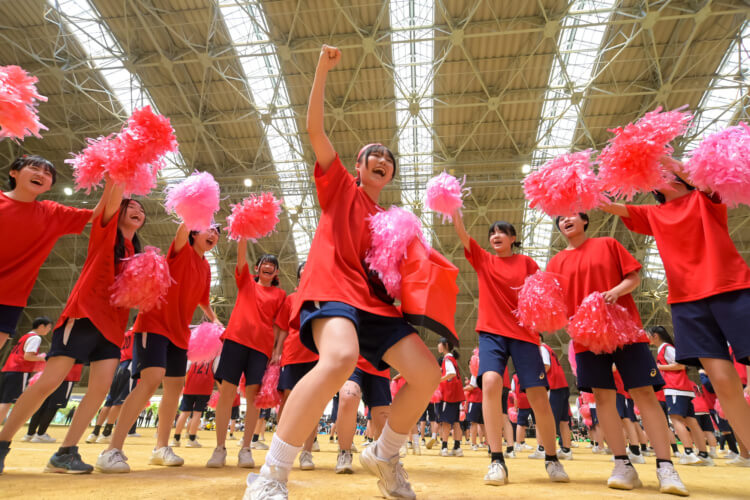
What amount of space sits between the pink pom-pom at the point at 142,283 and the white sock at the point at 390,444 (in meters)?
1.90

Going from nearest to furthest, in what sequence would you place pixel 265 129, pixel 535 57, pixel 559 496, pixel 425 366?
pixel 425 366 < pixel 559 496 < pixel 535 57 < pixel 265 129

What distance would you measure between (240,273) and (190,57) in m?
11.5

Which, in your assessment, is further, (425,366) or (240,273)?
(240,273)

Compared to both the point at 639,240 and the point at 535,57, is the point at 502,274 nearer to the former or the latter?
the point at 535,57

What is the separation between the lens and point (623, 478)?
2.76 meters

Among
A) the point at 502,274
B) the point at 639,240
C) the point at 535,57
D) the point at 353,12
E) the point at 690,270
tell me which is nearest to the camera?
the point at 690,270

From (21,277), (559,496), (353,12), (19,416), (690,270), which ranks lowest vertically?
(559,496)

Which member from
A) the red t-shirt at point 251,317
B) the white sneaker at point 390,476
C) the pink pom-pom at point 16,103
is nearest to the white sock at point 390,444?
the white sneaker at point 390,476

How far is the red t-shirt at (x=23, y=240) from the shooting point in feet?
8.71

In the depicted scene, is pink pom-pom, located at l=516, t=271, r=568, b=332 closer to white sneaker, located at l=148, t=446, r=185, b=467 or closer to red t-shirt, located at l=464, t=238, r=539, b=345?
red t-shirt, located at l=464, t=238, r=539, b=345

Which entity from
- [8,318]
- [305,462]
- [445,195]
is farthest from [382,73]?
[8,318]

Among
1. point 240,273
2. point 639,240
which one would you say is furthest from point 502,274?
point 639,240

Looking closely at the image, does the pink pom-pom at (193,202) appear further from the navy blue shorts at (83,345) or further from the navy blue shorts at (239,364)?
the navy blue shorts at (239,364)

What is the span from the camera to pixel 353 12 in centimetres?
1170
